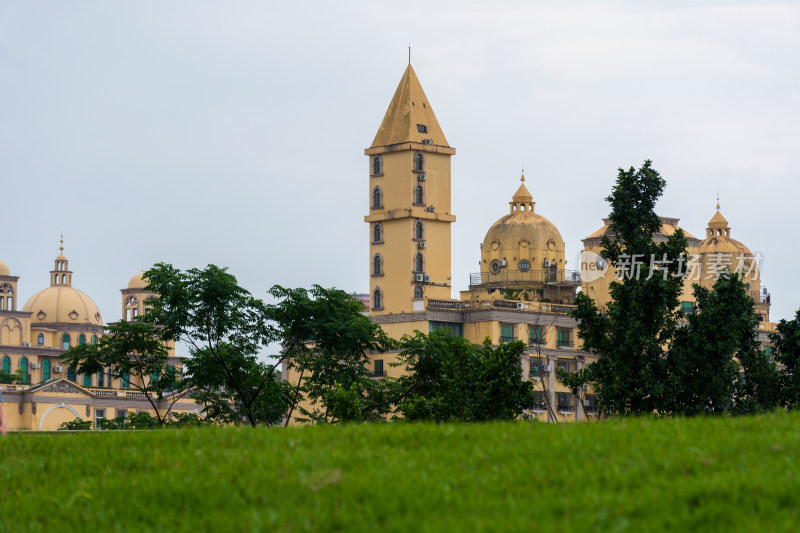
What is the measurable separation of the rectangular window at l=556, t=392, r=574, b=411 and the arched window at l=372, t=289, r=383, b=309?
13.8 metres

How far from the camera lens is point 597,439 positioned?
657 inches

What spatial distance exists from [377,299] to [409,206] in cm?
699

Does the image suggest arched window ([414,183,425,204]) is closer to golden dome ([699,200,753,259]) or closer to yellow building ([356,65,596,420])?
yellow building ([356,65,596,420])

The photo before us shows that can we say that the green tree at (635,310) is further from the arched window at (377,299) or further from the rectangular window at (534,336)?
the arched window at (377,299)

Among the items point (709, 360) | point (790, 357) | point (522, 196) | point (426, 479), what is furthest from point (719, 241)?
point (426, 479)

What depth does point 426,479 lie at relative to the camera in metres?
15.1

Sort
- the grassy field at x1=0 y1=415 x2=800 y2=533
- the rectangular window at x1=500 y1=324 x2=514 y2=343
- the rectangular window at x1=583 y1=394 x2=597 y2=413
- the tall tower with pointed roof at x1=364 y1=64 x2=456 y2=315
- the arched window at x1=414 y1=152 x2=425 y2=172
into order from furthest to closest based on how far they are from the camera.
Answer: the arched window at x1=414 y1=152 x2=425 y2=172, the tall tower with pointed roof at x1=364 y1=64 x2=456 y2=315, the rectangular window at x1=583 y1=394 x2=597 y2=413, the rectangular window at x1=500 y1=324 x2=514 y2=343, the grassy field at x1=0 y1=415 x2=800 y2=533

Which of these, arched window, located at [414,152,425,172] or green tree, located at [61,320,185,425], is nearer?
green tree, located at [61,320,185,425]

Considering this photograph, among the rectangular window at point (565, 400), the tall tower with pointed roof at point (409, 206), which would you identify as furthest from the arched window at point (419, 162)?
the rectangular window at point (565, 400)

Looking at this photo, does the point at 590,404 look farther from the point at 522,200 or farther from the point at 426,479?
the point at 426,479

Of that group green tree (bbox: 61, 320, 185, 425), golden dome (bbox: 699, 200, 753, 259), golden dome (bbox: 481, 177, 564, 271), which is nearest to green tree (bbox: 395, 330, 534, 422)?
green tree (bbox: 61, 320, 185, 425)

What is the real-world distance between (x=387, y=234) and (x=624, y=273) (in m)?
54.0

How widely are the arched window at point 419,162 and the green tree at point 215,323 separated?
45041 mm

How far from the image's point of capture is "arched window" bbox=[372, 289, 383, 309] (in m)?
96.4
